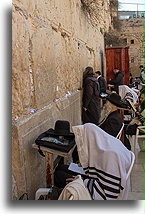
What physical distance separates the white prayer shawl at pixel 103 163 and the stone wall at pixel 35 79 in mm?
443

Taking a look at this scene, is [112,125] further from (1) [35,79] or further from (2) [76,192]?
(2) [76,192]

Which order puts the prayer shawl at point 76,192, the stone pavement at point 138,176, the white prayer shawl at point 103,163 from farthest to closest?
1. the stone pavement at point 138,176
2. the white prayer shawl at point 103,163
3. the prayer shawl at point 76,192

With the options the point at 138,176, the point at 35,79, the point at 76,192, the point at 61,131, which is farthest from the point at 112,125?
the point at 76,192

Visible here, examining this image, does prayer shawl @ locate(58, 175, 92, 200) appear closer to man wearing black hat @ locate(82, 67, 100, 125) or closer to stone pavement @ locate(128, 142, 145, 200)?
stone pavement @ locate(128, 142, 145, 200)

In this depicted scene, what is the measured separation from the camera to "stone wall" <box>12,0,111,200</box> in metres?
1.96

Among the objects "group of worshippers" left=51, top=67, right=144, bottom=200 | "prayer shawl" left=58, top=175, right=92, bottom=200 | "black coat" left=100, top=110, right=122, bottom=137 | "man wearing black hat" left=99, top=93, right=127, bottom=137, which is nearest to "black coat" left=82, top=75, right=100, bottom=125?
"man wearing black hat" left=99, top=93, right=127, bottom=137

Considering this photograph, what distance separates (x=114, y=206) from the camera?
1.62 metres

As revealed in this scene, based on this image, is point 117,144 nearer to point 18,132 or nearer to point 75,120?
point 18,132

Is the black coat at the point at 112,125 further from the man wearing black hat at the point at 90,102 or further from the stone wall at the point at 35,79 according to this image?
the man wearing black hat at the point at 90,102

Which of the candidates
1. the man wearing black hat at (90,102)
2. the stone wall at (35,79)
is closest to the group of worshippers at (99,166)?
the stone wall at (35,79)

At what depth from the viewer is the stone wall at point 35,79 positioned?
196cm

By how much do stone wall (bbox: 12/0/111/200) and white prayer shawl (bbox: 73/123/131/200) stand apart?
443 mm

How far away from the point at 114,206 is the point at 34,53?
1.38 meters

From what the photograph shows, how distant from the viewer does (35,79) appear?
2.36 m
